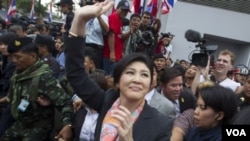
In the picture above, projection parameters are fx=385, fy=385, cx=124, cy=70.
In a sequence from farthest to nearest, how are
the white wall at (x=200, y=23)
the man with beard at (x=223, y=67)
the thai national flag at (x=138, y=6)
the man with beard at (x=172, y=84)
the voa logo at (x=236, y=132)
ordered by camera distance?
1. the white wall at (x=200, y=23)
2. the thai national flag at (x=138, y=6)
3. the man with beard at (x=223, y=67)
4. the man with beard at (x=172, y=84)
5. the voa logo at (x=236, y=132)

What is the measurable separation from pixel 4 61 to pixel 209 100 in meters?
3.56

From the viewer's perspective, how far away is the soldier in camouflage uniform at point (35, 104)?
12.5 ft

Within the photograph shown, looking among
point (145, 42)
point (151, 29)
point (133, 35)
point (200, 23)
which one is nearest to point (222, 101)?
point (145, 42)

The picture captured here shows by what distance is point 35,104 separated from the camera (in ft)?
12.6

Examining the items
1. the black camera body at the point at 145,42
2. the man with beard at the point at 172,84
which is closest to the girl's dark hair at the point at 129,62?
the man with beard at the point at 172,84

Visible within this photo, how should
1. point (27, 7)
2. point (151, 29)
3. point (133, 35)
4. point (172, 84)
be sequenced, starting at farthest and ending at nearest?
1. point (27, 7)
2. point (151, 29)
3. point (133, 35)
4. point (172, 84)

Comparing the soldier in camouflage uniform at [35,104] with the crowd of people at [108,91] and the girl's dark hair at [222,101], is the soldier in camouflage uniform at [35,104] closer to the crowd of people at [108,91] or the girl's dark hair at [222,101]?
the crowd of people at [108,91]

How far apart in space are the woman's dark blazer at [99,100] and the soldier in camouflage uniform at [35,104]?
1284 mm

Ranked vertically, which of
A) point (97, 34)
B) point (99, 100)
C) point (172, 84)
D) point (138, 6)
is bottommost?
point (172, 84)

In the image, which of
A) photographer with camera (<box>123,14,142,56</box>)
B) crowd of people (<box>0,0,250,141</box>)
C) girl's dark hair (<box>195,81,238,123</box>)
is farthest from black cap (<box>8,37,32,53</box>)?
girl's dark hair (<box>195,81,238,123</box>)

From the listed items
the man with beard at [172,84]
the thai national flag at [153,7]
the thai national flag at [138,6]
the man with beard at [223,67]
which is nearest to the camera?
the man with beard at [172,84]

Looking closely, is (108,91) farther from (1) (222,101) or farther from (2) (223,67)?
(2) (223,67)

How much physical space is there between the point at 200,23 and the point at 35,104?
435 inches

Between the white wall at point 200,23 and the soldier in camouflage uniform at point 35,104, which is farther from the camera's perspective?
the white wall at point 200,23
